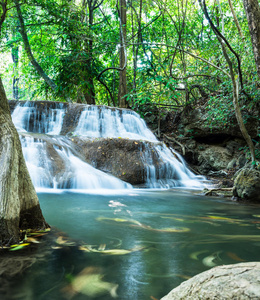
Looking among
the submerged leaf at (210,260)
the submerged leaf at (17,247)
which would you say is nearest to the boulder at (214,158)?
the submerged leaf at (210,260)

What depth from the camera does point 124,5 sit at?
553 inches

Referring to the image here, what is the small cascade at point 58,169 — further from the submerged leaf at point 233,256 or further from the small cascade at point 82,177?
the submerged leaf at point 233,256

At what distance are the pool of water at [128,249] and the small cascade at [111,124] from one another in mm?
6948

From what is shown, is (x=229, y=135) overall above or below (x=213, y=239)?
above

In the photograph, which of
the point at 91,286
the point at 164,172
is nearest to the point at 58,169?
the point at 164,172

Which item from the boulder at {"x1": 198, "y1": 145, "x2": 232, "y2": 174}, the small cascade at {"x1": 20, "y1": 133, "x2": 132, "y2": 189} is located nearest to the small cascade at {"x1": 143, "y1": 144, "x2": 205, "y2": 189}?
the small cascade at {"x1": 20, "y1": 133, "x2": 132, "y2": 189}

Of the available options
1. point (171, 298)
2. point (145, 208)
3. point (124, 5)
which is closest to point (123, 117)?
point (124, 5)

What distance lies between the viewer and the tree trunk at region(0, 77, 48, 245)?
233cm

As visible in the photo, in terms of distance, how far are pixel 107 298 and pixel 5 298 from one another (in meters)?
0.61

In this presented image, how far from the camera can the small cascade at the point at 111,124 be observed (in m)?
11.5

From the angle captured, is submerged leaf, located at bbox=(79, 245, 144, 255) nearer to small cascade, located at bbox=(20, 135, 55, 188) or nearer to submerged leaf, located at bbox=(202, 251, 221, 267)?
submerged leaf, located at bbox=(202, 251, 221, 267)

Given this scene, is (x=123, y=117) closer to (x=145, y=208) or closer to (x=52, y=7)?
(x=52, y=7)

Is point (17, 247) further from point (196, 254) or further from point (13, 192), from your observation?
point (196, 254)

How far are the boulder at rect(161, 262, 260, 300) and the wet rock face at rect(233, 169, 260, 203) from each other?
5.25m
